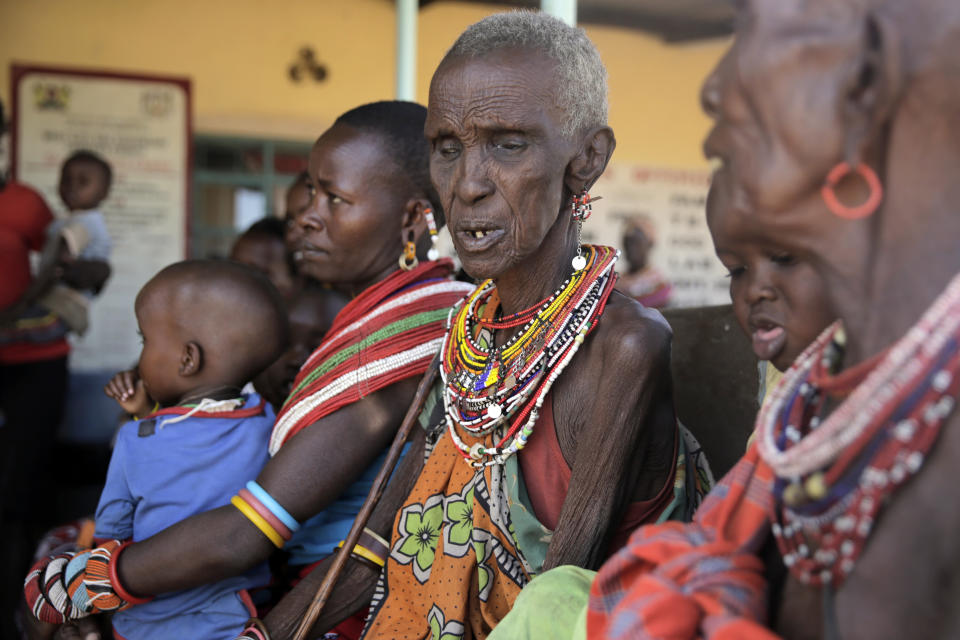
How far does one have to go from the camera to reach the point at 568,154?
1858mm

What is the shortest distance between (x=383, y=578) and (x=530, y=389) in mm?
635

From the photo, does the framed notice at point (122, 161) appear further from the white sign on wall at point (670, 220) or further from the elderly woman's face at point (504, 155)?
the elderly woman's face at point (504, 155)

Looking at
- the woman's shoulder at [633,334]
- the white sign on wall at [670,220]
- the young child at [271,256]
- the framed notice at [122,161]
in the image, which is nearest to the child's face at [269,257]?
the young child at [271,256]

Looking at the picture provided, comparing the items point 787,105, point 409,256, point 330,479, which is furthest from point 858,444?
point 409,256

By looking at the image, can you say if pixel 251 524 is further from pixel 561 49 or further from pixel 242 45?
pixel 242 45

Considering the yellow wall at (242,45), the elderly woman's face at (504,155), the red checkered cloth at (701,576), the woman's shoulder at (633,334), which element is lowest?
the red checkered cloth at (701,576)

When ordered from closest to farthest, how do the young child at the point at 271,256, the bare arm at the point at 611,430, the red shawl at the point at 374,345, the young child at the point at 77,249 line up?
the bare arm at the point at 611,430, the red shawl at the point at 374,345, the young child at the point at 271,256, the young child at the point at 77,249

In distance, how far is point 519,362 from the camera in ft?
5.98

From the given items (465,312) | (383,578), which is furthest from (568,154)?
(383,578)

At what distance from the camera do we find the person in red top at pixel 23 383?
455 cm

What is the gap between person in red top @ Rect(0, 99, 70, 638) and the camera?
4547 mm

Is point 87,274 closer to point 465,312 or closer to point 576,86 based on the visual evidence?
point 465,312

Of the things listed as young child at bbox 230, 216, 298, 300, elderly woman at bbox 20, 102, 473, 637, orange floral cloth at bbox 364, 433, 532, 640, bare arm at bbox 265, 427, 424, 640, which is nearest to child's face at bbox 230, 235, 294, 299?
young child at bbox 230, 216, 298, 300

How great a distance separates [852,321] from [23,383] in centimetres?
465
